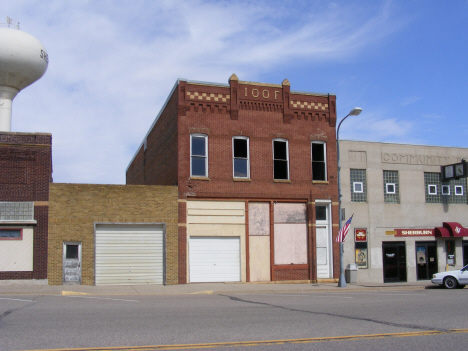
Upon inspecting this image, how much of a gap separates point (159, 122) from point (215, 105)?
5779mm

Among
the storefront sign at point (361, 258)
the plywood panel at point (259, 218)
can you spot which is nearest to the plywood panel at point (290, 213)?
the plywood panel at point (259, 218)

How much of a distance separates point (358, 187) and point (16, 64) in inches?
745

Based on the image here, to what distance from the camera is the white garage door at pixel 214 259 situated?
23.8 metres

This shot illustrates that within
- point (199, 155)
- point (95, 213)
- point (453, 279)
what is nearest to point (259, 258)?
point (199, 155)

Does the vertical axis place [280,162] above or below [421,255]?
above

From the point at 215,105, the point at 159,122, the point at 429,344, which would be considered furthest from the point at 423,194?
the point at 429,344

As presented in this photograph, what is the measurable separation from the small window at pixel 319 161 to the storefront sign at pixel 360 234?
3.88 m

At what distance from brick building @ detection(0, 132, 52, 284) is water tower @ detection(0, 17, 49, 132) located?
396 cm

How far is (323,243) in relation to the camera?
25922mm

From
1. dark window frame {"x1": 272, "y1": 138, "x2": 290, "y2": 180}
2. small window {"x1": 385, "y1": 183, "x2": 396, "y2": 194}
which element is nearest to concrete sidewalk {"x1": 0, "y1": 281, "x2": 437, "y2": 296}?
dark window frame {"x1": 272, "y1": 138, "x2": 290, "y2": 180}

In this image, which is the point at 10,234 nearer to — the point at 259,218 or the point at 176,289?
the point at 176,289

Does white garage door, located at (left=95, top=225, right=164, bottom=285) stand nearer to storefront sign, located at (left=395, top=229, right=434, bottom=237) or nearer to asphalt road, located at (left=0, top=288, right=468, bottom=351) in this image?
asphalt road, located at (left=0, top=288, right=468, bottom=351)

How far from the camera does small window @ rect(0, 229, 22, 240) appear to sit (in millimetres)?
21062

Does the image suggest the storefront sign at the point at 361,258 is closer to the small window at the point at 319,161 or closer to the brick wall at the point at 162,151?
the small window at the point at 319,161
